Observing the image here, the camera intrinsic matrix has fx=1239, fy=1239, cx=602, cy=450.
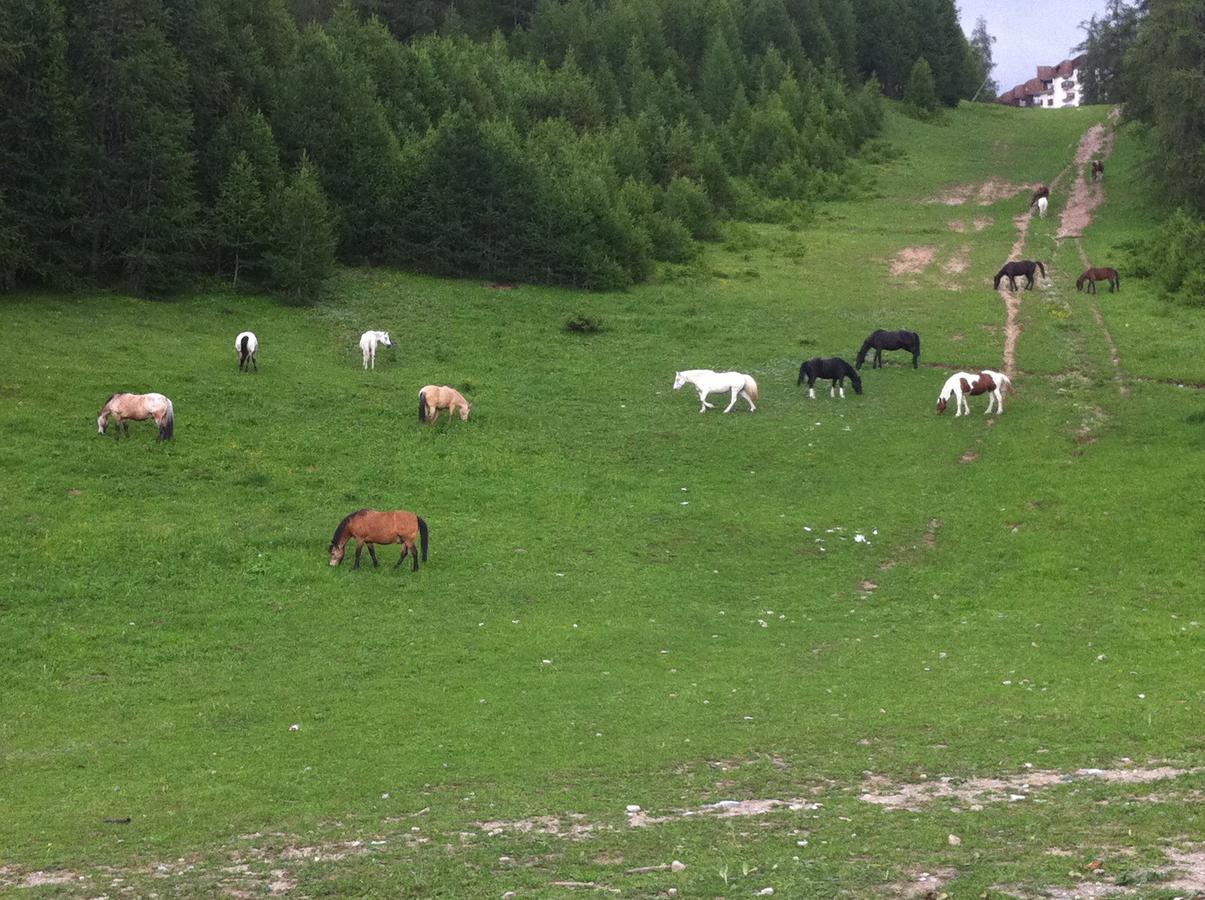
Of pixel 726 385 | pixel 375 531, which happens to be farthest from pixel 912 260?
pixel 375 531

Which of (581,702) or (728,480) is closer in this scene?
(581,702)

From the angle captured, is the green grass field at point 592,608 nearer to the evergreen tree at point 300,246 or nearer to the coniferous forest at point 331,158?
the evergreen tree at point 300,246

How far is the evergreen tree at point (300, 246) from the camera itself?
48.4 metres

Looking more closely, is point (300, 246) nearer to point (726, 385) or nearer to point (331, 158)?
point (331, 158)

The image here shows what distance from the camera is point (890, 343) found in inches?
1690

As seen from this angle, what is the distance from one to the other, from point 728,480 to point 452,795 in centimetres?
1887

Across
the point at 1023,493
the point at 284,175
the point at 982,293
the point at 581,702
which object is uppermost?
the point at 284,175

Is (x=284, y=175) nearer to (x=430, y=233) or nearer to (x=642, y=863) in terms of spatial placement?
(x=430, y=233)

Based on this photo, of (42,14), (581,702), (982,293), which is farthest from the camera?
(982,293)

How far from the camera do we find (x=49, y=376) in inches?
1398

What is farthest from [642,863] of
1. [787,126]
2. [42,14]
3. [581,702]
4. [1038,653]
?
[787,126]

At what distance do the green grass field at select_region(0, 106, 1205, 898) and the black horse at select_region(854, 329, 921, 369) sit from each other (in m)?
0.81

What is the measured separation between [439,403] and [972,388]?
629 inches

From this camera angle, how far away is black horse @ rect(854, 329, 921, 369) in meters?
42.9
